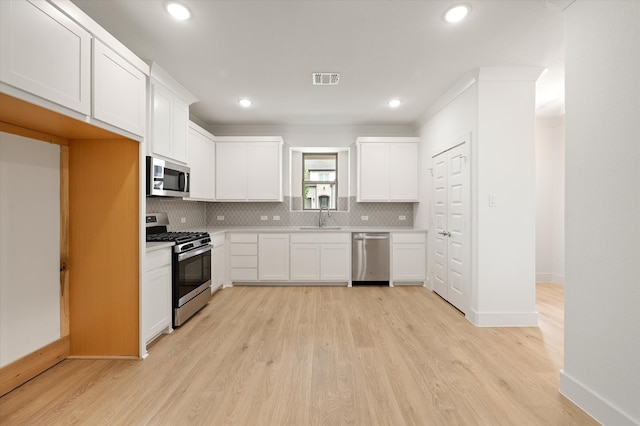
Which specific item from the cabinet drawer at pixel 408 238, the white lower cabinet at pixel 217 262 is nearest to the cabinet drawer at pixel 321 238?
the cabinet drawer at pixel 408 238

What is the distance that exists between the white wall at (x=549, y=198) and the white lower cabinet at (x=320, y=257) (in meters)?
3.31

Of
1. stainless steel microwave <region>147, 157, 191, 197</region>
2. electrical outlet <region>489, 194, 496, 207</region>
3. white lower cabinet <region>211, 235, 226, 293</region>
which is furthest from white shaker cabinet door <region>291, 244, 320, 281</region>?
electrical outlet <region>489, 194, 496, 207</region>

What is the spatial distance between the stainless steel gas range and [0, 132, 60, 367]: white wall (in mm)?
825

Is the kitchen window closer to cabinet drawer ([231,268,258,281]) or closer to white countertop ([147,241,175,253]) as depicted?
cabinet drawer ([231,268,258,281])

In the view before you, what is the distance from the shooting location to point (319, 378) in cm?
210

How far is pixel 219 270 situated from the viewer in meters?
4.43

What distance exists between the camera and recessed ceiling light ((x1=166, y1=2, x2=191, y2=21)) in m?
2.12

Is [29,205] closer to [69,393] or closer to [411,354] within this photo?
[69,393]

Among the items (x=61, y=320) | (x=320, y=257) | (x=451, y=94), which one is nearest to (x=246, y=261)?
(x=320, y=257)

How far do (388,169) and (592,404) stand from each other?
3821mm

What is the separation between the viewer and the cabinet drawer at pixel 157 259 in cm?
253

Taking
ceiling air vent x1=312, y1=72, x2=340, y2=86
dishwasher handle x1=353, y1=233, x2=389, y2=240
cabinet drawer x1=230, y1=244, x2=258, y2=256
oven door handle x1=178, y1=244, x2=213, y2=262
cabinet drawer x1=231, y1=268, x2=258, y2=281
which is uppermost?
ceiling air vent x1=312, y1=72, x2=340, y2=86

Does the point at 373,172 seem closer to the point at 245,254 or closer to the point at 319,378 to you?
the point at 245,254

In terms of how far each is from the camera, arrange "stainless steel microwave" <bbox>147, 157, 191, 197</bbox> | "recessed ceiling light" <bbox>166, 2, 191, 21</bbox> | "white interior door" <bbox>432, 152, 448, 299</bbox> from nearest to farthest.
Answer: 1. "recessed ceiling light" <bbox>166, 2, 191, 21</bbox>
2. "stainless steel microwave" <bbox>147, 157, 191, 197</bbox>
3. "white interior door" <bbox>432, 152, 448, 299</bbox>
